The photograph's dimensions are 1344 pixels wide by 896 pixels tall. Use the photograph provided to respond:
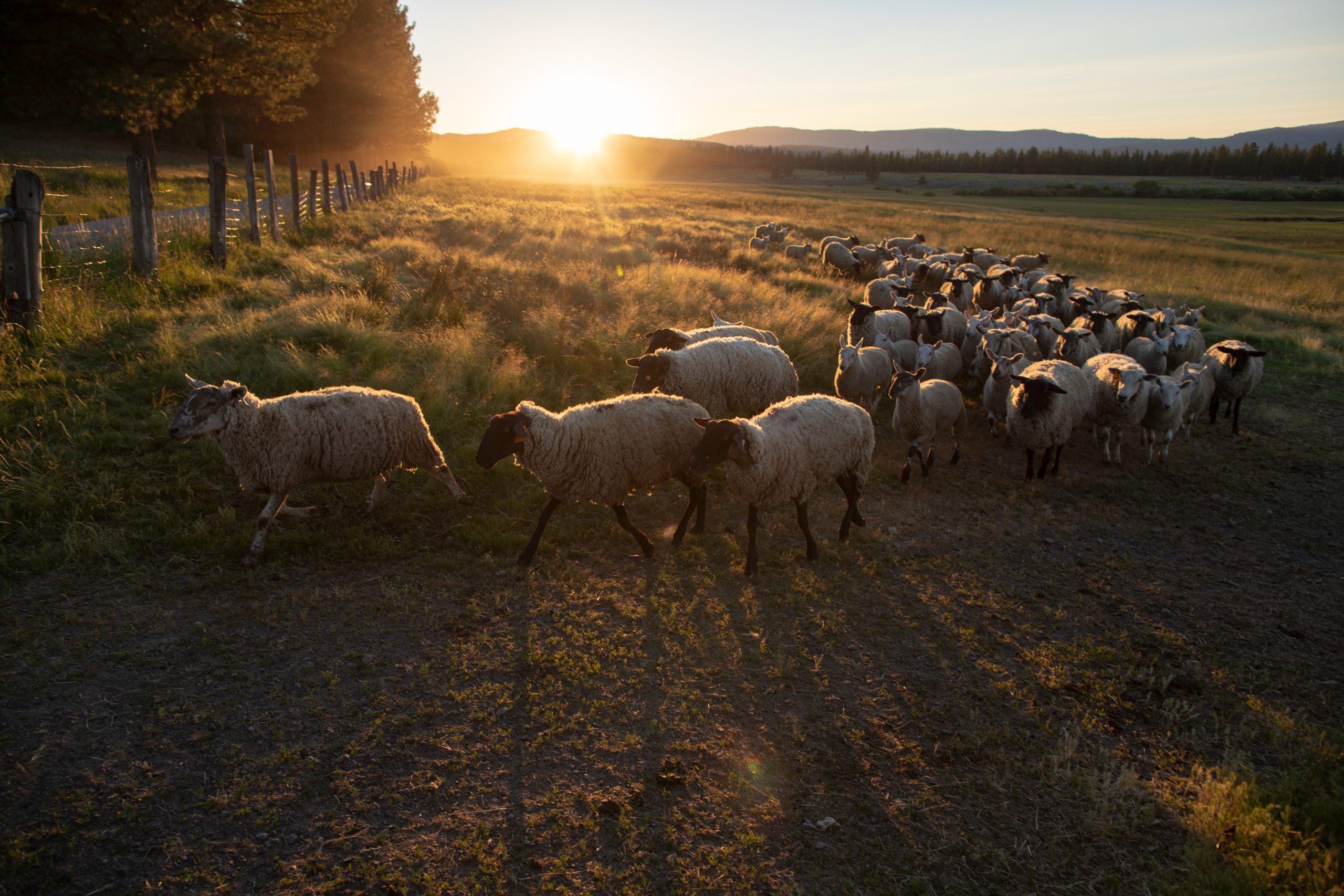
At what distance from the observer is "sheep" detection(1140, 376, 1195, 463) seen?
9789mm

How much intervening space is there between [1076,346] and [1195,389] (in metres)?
1.95

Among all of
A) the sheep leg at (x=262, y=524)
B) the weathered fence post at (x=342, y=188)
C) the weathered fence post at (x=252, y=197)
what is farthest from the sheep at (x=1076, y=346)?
the weathered fence post at (x=342, y=188)

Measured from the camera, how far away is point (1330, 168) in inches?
3873

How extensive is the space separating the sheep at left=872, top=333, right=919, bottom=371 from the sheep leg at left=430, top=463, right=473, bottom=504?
7.82m

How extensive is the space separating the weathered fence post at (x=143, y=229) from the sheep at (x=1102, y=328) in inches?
649

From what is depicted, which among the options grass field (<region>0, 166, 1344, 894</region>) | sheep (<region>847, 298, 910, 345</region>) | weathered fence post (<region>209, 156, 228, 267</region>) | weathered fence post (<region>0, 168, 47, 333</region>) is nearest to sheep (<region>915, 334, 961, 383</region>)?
sheep (<region>847, 298, 910, 345</region>)

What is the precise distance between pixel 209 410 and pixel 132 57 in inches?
1023

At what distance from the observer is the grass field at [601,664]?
367 centimetres

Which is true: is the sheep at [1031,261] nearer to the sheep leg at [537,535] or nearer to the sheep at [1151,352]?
the sheep at [1151,352]

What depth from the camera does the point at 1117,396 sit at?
991 centimetres

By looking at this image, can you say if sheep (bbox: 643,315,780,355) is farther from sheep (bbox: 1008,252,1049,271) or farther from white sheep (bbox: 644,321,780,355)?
sheep (bbox: 1008,252,1049,271)

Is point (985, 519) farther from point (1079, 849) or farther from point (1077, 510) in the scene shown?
point (1079, 849)

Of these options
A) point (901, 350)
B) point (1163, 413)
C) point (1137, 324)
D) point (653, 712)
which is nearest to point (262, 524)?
point (653, 712)

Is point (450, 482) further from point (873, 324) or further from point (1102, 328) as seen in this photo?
point (1102, 328)
